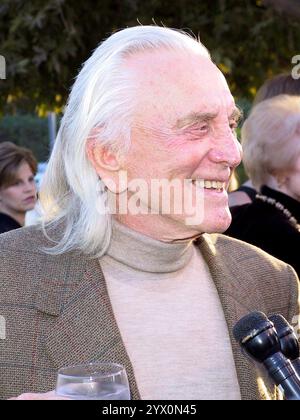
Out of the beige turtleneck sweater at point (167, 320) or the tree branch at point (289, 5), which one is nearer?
the beige turtleneck sweater at point (167, 320)

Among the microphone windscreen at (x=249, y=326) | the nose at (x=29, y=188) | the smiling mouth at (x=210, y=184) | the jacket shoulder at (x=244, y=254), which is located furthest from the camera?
the nose at (x=29, y=188)

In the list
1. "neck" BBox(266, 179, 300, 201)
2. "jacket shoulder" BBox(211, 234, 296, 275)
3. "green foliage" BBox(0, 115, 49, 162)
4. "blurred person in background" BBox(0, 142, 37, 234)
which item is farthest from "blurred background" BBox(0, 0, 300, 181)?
"green foliage" BBox(0, 115, 49, 162)

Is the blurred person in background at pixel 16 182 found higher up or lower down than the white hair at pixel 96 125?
lower down

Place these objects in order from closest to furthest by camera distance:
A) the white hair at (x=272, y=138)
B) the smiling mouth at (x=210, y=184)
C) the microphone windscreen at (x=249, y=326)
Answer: the microphone windscreen at (x=249, y=326), the smiling mouth at (x=210, y=184), the white hair at (x=272, y=138)

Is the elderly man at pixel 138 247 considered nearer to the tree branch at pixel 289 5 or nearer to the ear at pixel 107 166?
the ear at pixel 107 166

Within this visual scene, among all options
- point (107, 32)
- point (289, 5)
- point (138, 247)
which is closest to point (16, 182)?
point (107, 32)

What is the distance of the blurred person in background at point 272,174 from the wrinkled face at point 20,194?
2.59 meters

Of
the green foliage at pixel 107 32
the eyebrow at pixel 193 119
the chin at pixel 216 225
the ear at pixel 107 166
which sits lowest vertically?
the green foliage at pixel 107 32

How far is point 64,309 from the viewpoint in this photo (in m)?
2.14

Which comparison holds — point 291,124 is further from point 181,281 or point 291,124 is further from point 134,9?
point 134,9

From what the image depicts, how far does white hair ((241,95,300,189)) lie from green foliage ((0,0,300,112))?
304cm

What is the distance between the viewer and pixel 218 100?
2.15m

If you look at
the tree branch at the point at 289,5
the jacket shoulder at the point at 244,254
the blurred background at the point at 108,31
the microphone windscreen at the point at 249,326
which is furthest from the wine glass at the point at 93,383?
the blurred background at the point at 108,31

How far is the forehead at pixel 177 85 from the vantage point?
7.05ft
